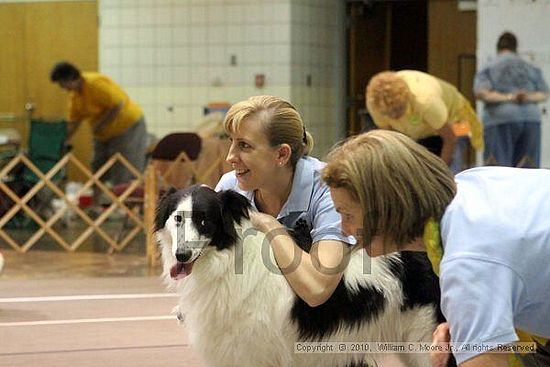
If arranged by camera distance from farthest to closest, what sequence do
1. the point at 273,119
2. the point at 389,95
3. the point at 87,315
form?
the point at 389,95
the point at 87,315
the point at 273,119

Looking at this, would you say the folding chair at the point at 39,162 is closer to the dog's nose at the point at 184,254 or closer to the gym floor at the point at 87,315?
the gym floor at the point at 87,315

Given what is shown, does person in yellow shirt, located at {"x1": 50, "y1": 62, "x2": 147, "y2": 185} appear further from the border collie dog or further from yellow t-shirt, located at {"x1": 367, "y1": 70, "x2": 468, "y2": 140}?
the border collie dog

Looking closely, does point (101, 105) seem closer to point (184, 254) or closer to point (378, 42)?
point (378, 42)

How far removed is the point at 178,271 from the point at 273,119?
62cm

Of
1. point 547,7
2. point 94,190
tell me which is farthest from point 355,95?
point 94,190

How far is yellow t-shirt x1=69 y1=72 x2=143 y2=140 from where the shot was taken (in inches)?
424

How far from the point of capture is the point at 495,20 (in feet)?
38.0

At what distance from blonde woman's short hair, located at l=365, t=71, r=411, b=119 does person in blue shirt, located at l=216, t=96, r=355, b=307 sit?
154 inches

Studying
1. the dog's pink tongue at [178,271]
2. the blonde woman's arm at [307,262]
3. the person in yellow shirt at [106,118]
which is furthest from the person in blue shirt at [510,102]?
the dog's pink tongue at [178,271]

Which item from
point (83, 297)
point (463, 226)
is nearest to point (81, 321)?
point (83, 297)

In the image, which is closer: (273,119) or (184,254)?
(184,254)

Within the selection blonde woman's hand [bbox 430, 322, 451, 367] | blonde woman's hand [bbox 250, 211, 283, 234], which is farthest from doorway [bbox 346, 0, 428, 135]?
blonde woman's hand [bbox 430, 322, 451, 367]

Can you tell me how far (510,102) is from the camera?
9.94 m

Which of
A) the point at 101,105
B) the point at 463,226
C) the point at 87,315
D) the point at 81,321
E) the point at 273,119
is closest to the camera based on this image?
the point at 463,226
